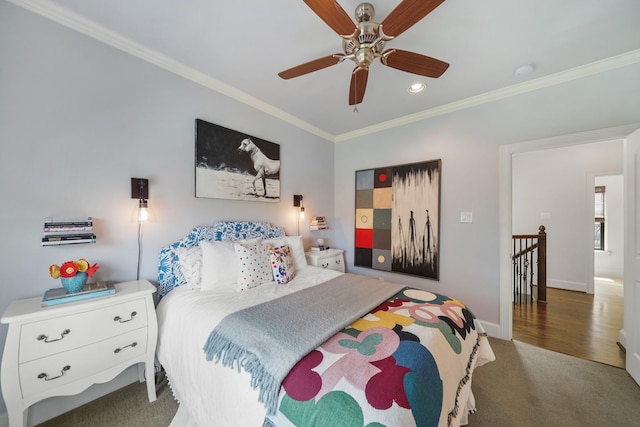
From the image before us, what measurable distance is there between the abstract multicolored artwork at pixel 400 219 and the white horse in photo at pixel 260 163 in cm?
144

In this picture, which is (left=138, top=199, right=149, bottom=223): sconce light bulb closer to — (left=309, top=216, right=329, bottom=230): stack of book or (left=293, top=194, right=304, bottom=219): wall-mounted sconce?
(left=293, top=194, right=304, bottom=219): wall-mounted sconce

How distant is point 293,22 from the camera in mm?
1606

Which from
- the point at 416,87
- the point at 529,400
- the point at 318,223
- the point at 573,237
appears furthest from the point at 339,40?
the point at 573,237

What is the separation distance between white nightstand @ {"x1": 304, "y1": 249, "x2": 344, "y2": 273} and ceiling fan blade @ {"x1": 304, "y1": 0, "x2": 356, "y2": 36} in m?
2.40

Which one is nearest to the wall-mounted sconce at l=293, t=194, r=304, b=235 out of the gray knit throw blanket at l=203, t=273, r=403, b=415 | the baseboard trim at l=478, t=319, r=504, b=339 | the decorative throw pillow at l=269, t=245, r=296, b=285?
the decorative throw pillow at l=269, t=245, r=296, b=285

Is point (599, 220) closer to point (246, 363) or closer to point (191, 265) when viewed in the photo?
point (246, 363)

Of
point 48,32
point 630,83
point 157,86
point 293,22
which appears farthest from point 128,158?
point 630,83

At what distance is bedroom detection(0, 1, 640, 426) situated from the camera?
4.78 feet

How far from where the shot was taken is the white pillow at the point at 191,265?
188cm

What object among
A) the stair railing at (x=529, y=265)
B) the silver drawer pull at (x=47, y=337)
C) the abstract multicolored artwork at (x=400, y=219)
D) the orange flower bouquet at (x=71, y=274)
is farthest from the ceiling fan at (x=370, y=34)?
the stair railing at (x=529, y=265)

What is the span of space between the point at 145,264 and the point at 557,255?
6.18 meters

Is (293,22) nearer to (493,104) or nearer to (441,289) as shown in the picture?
(493,104)

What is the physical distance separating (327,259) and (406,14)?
2669 millimetres

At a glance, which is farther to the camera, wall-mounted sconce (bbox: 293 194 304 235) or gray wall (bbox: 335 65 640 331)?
wall-mounted sconce (bbox: 293 194 304 235)
